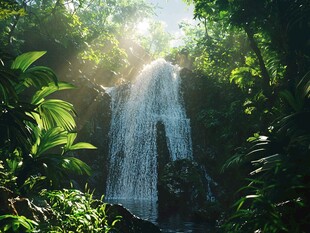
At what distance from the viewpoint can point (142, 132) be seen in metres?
23.8

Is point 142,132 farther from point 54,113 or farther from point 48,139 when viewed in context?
point 48,139

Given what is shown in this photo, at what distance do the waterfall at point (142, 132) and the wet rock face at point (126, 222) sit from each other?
13182 millimetres

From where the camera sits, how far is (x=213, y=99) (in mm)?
26094

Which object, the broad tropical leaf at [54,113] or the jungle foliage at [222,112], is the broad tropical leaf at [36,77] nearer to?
the jungle foliage at [222,112]

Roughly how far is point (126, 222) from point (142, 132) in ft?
58.1

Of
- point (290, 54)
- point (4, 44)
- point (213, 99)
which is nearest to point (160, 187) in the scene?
point (290, 54)

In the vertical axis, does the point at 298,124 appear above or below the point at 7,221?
above

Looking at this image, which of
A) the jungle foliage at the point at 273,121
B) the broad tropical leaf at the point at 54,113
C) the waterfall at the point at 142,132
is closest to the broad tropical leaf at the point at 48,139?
the broad tropical leaf at the point at 54,113

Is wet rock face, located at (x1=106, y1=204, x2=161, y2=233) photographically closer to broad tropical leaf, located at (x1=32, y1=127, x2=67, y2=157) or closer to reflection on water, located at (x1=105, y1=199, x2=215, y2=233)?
broad tropical leaf, located at (x1=32, y1=127, x2=67, y2=157)

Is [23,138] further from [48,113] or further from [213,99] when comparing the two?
[213,99]

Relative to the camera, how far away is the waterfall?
20750mm

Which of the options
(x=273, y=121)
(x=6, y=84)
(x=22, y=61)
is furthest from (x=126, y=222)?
(x=273, y=121)

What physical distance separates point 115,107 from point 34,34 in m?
9.14

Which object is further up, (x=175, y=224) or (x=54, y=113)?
(x=54, y=113)
